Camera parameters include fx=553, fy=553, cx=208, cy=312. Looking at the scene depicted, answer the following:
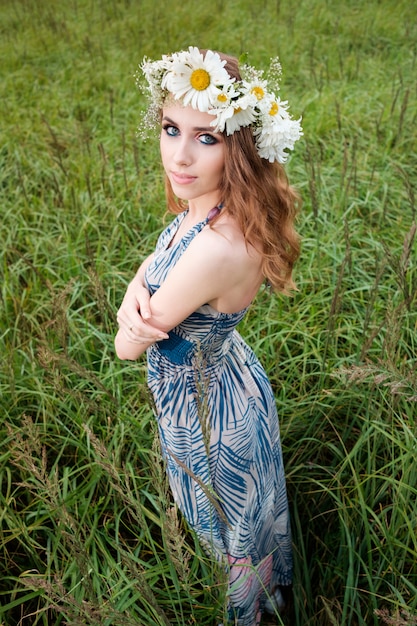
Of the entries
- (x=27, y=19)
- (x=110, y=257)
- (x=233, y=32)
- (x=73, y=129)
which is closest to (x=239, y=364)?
(x=110, y=257)

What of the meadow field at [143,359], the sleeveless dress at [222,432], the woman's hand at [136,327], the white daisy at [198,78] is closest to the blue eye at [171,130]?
the white daisy at [198,78]

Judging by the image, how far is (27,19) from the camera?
5703mm

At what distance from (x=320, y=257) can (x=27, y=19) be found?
4.79m

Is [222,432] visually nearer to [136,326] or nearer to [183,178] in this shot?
[136,326]

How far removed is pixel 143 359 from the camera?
2.22m

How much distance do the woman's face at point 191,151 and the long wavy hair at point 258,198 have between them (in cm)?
3

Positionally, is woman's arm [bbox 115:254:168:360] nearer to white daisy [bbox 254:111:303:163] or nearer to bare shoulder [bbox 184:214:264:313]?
bare shoulder [bbox 184:214:264:313]

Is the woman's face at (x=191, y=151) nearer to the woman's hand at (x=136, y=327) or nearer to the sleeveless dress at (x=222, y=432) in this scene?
the sleeveless dress at (x=222, y=432)

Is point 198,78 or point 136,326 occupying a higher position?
point 198,78

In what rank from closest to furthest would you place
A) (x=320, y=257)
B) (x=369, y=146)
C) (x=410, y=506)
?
1. (x=410, y=506)
2. (x=320, y=257)
3. (x=369, y=146)

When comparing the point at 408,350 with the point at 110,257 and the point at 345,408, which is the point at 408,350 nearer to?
the point at 345,408

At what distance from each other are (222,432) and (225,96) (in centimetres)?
81

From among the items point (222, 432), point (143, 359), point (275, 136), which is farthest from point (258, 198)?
point (143, 359)

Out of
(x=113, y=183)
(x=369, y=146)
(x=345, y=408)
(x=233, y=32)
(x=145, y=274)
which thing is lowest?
(x=345, y=408)
